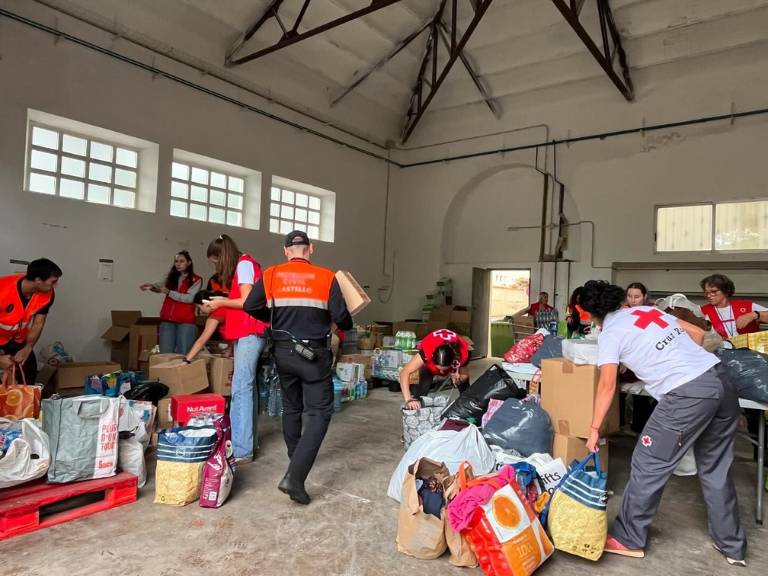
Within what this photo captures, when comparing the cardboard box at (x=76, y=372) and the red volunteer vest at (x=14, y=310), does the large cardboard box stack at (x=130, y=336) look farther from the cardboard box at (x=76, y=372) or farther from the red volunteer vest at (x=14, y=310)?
the red volunteer vest at (x=14, y=310)

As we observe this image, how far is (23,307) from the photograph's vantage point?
3041mm

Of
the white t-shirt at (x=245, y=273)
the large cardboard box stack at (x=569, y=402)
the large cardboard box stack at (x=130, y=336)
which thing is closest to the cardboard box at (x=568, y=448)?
the large cardboard box stack at (x=569, y=402)

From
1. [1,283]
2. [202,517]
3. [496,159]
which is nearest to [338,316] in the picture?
[202,517]

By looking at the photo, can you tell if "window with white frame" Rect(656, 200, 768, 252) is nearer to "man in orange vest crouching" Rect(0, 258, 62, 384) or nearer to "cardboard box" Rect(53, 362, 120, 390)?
"cardboard box" Rect(53, 362, 120, 390)

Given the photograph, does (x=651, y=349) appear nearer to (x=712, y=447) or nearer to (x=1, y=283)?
(x=712, y=447)

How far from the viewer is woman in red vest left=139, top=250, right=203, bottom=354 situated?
475cm

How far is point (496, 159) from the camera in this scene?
9867 mm

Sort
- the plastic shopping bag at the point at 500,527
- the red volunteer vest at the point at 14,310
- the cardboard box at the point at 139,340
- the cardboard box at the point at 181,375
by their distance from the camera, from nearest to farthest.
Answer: the plastic shopping bag at the point at 500,527, the red volunteer vest at the point at 14,310, the cardboard box at the point at 181,375, the cardboard box at the point at 139,340

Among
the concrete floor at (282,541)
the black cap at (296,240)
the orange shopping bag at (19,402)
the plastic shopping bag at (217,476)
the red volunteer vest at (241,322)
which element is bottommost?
the concrete floor at (282,541)

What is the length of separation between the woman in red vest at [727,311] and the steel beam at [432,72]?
471cm

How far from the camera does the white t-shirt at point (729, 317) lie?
3.88m

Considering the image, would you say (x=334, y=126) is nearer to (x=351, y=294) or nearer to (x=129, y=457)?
(x=351, y=294)

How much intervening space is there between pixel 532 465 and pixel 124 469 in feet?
6.95

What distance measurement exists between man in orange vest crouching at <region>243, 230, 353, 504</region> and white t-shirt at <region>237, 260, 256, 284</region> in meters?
0.47
